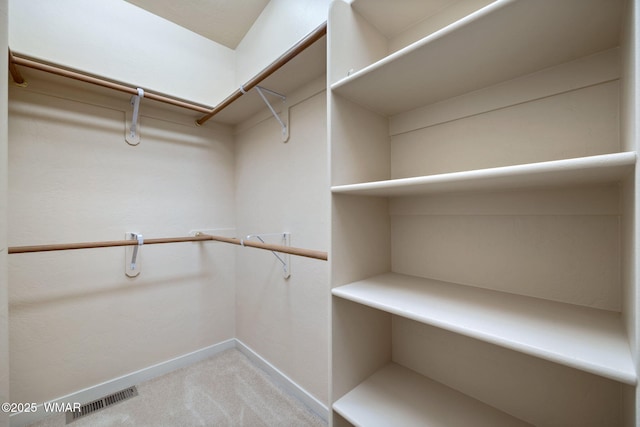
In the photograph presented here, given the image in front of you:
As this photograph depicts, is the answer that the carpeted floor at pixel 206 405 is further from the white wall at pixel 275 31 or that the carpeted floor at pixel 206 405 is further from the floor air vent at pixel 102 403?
the white wall at pixel 275 31

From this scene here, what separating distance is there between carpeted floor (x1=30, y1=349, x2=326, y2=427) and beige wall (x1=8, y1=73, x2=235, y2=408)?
0.21 m

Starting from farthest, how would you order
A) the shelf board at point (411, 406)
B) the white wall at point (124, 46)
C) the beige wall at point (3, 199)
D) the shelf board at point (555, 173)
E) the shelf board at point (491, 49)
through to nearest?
the white wall at point (124, 46) < the beige wall at point (3, 199) < the shelf board at point (411, 406) < the shelf board at point (491, 49) < the shelf board at point (555, 173)

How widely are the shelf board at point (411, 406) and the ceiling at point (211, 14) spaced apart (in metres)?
2.30

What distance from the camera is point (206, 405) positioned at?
1524 mm

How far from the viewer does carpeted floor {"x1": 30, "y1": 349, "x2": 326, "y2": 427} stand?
4.62 ft

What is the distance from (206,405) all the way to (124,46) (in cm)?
233

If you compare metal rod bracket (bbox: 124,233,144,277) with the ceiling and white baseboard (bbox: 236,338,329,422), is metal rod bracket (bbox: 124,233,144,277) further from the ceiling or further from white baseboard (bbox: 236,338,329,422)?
the ceiling

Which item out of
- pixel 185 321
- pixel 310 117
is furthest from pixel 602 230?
pixel 185 321

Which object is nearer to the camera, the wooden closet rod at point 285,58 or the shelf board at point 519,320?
the shelf board at point 519,320

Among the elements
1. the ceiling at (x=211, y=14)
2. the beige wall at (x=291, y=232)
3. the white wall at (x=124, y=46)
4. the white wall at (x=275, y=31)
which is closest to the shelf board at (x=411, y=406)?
the beige wall at (x=291, y=232)

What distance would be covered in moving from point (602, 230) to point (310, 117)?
1297 mm

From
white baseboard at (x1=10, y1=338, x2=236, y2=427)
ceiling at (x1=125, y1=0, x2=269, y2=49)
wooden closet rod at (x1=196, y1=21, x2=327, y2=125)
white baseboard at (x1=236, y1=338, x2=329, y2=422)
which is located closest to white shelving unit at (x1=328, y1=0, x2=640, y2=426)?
wooden closet rod at (x1=196, y1=21, x2=327, y2=125)

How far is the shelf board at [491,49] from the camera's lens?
1.84 ft

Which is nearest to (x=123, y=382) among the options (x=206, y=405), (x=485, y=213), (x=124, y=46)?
(x=206, y=405)
